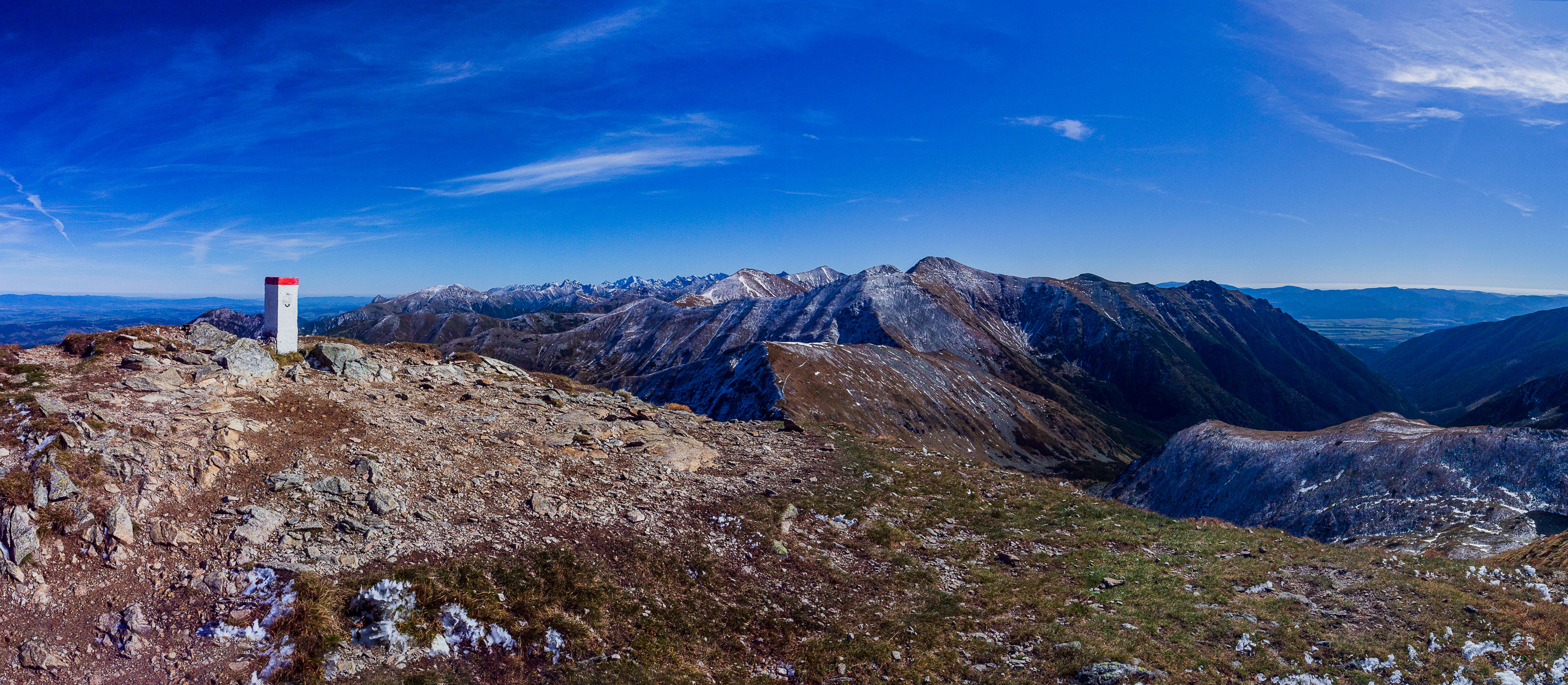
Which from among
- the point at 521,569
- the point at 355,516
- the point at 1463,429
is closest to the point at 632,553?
the point at 521,569

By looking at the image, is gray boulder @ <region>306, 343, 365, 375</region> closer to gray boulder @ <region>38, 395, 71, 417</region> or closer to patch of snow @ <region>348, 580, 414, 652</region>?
gray boulder @ <region>38, 395, 71, 417</region>

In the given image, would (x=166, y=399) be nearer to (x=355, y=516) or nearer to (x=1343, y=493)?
(x=355, y=516)

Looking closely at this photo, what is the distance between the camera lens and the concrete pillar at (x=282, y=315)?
2786 centimetres

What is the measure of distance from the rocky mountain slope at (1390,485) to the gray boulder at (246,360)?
65787 millimetres

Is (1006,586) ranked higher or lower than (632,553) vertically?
lower

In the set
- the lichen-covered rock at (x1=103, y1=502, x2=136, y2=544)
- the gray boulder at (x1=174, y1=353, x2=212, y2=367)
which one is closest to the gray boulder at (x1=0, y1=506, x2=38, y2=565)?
the lichen-covered rock at (x1=103, y1=502, x2=136, y2=544)

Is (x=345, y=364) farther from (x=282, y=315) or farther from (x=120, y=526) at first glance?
(x=120, y=526)

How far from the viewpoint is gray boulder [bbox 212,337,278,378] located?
23.1 m

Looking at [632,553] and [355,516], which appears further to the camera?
[632,553]

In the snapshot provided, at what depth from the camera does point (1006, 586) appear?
62.8ft

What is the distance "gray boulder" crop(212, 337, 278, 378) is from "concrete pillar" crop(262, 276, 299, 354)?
9.22ft

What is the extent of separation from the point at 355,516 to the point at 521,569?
5148mm

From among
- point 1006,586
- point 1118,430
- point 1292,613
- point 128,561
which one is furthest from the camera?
point 1118,430

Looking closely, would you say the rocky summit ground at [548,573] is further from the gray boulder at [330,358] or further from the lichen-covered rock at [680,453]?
the gray boulder at [330,358]
